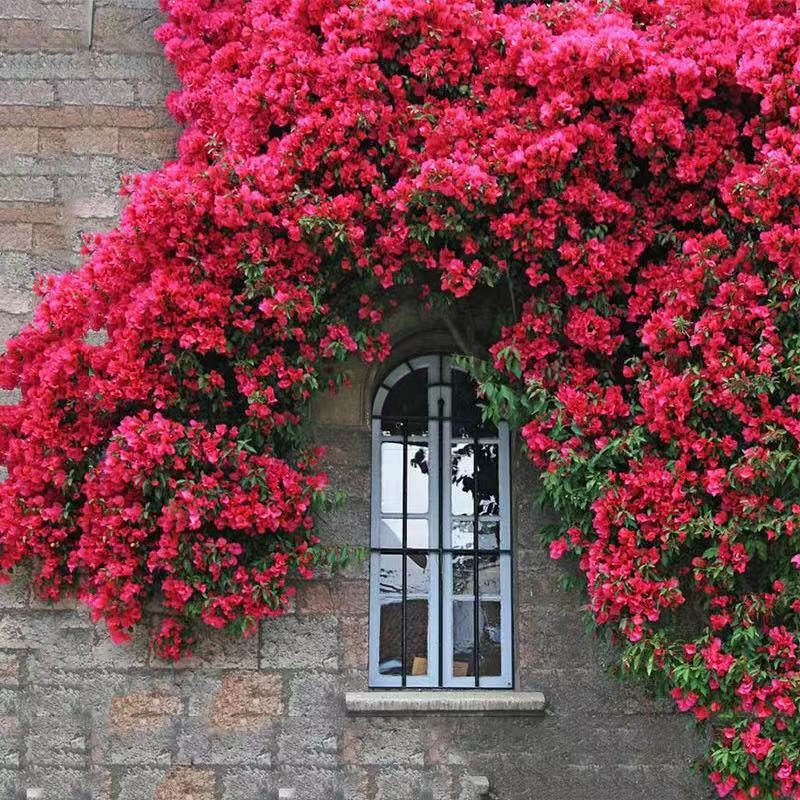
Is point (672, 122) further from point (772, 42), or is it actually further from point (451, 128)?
point (451, 128)

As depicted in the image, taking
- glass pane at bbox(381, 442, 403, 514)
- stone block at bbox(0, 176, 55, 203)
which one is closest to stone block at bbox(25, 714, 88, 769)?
glass pane at bbox(381, 442, 403, 514)

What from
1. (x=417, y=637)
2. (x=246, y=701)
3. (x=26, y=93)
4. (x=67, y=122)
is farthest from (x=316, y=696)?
(x=26, y=93)

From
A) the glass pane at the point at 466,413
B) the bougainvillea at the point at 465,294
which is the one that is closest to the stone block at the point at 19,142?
the bougainvillea at the point at 465,294

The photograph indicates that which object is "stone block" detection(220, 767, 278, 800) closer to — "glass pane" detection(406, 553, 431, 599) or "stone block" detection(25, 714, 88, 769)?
"stone block" detection(25, 714, 88, 769)

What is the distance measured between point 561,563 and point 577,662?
449mm

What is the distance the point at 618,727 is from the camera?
5137mm

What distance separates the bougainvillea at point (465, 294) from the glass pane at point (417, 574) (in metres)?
0.57

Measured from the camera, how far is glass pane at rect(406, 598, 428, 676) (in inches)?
210

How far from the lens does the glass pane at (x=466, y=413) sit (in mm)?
5555

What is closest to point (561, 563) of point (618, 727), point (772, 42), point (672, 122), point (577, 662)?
point (577, 662)

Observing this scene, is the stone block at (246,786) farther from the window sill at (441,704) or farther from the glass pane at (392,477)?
the glass pane at (392,477)

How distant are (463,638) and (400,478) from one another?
0.81 m

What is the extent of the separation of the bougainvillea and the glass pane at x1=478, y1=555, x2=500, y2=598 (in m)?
0.67

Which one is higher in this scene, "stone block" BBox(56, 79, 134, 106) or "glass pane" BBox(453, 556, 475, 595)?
"stone block" BBox(56, 79, 134, 106)
